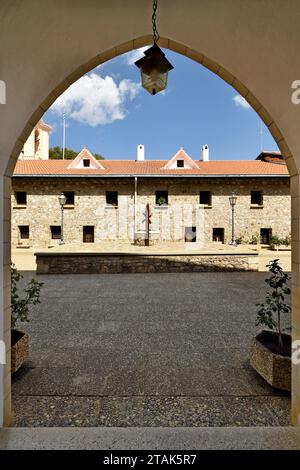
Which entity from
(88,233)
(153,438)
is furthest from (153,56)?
(88,233)

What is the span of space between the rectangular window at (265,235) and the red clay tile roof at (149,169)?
3961 mm

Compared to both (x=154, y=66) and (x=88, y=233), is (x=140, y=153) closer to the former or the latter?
(x=88, y=233)

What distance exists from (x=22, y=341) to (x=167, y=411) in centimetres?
186

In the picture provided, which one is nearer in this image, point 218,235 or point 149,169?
point 218,235

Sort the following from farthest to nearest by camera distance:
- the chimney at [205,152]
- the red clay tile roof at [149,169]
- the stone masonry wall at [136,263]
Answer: the chimney at [205,152] → the red clay tile roof at [149,169] → the stone masonry wall at [136,263]

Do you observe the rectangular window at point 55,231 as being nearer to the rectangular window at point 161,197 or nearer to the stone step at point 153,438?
the rectangular window at point 161,197

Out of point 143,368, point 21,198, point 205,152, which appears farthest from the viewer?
point 205,152

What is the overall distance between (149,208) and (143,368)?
47.1 feet

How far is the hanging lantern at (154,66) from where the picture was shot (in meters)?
2.03

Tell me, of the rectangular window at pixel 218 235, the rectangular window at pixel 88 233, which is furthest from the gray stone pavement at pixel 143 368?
the rectangular window at pixel 218 235

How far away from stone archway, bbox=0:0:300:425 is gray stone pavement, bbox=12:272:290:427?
1.48ft

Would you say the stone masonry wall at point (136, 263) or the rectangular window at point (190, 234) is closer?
the stone masonry wall at point (136, 263)

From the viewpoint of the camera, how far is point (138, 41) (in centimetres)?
206

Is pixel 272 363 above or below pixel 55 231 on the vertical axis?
below
